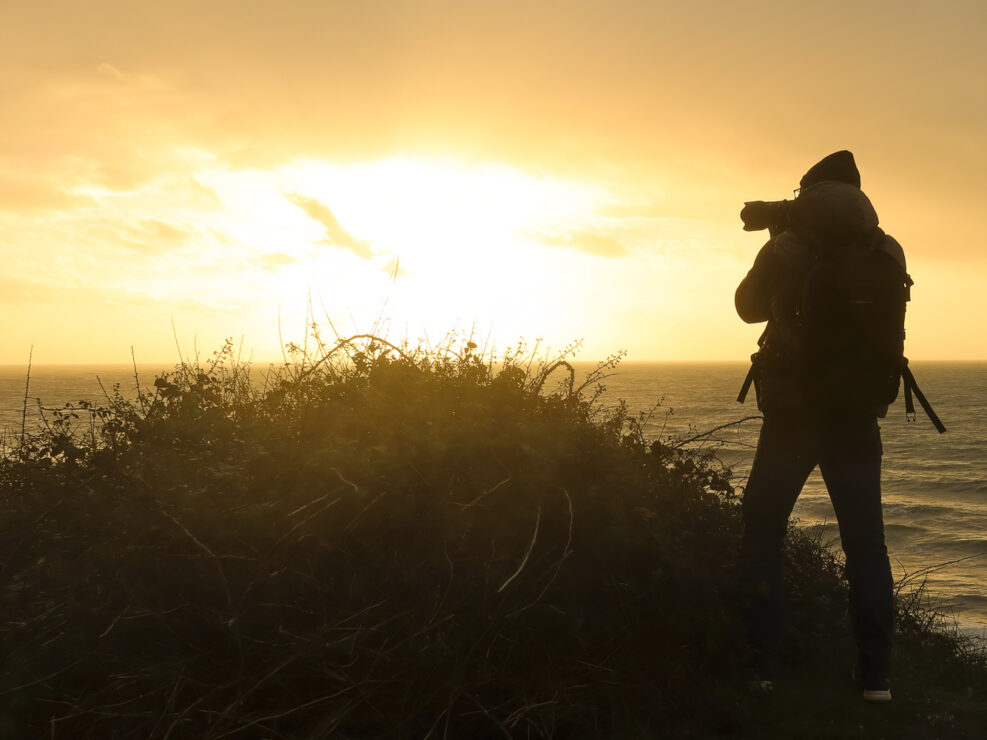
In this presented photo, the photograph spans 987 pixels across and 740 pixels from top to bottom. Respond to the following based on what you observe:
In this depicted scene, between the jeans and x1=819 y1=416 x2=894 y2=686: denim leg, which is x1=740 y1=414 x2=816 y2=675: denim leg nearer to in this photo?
the jeans

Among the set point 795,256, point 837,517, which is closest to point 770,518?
point 837,517

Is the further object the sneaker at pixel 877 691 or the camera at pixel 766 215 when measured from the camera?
the camera at pixel 766 215

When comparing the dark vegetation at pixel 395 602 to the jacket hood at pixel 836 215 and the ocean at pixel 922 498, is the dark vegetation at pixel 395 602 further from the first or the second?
the ocean at pixel 922 498

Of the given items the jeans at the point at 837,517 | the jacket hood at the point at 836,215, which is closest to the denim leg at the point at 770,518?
the jeans at the point at 837,517

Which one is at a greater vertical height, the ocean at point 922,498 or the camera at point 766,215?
the camera at point 766,215

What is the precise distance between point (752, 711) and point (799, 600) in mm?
1245

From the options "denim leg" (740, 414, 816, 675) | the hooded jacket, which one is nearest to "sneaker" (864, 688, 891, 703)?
"denim leg" (740, 414, 816, 675)

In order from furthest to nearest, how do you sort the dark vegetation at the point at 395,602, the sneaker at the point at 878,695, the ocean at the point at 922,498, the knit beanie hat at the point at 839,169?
the ocean at the point at 922,498 < the knit beanie hat at the point at 839,169 < the sneaker at the point at 878,695 < the dark vegetation at the point at 395,602

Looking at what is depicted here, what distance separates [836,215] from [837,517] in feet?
4.58

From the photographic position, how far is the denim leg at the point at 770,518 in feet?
11.3

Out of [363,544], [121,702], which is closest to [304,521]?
[363,544]

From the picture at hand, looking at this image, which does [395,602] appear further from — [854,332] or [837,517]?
[854,332]

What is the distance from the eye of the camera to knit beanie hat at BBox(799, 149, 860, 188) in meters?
3.57

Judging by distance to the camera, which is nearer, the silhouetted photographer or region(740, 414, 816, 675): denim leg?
the silhouetted photographer
